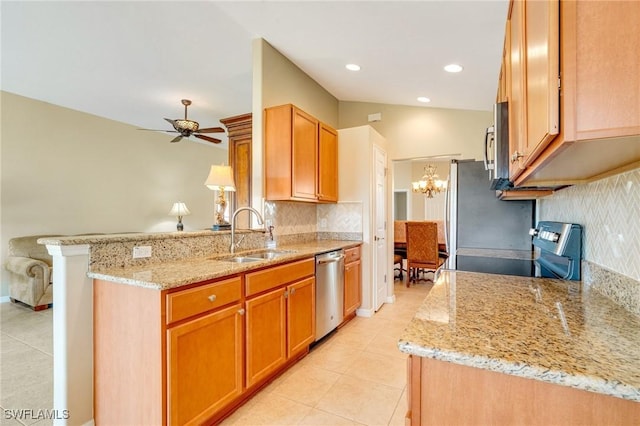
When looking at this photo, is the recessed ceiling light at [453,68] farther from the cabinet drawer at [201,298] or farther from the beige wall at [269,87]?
the cabinet drawer at [201,298]

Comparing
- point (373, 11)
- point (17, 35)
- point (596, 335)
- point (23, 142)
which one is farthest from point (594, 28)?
point (23, 142)

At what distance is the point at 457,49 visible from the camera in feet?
8.33

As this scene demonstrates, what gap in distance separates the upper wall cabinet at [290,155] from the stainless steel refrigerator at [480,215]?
4.76ft

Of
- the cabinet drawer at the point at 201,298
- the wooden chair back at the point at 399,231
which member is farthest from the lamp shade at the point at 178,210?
the cabinet drawer at the point at 201,298

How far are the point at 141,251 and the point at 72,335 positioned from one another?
0.54m

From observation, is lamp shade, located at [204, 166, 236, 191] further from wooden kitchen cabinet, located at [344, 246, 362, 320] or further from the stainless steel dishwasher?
wooden kitchen cabinet, located at [344, 246, 362, 320]

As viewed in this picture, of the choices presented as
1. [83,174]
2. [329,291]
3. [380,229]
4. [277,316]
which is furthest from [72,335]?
[83,174]

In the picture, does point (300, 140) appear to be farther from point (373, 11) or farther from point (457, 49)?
point (457, 49)

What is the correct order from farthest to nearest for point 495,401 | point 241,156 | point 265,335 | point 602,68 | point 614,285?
point 241,156
point 265,335
point 614,285
point 495,401
point 602,68

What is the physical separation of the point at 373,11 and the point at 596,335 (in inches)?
92.6

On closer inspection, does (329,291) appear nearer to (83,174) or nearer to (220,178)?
(220,178)

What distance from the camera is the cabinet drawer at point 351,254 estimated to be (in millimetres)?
3303

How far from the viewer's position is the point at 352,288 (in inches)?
136

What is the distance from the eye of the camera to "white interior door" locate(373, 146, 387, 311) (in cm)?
386
